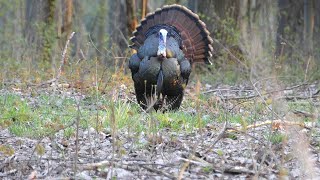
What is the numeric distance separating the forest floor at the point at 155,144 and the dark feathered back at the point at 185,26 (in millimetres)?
1020

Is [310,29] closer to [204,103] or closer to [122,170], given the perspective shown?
[204,103]

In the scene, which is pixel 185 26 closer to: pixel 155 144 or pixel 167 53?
pixel 167 53

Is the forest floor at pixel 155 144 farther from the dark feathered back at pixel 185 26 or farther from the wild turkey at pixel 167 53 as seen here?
the dark feathered back at pixel 185 26

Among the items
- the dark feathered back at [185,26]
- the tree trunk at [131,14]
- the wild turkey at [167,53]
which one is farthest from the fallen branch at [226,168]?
the tree trunk at [131,14]

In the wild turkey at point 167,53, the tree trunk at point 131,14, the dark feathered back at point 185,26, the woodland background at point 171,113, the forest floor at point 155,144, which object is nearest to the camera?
the forest floor at point 155,144

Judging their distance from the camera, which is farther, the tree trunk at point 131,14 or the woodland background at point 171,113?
the tree trunk at point 131,14

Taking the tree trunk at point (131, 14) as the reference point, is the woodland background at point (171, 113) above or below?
below

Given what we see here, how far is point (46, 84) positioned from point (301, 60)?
6.50 m

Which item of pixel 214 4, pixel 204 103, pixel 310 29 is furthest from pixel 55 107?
pixel 310 29

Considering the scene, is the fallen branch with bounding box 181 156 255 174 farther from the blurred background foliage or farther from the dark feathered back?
the blurred background foliage

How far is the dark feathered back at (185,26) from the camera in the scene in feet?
30.7

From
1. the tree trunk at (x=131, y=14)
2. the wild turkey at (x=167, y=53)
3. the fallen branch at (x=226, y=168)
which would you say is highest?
the tree trunk at (x=131, y=14)

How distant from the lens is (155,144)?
6199 mm

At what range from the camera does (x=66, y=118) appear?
305 inches
